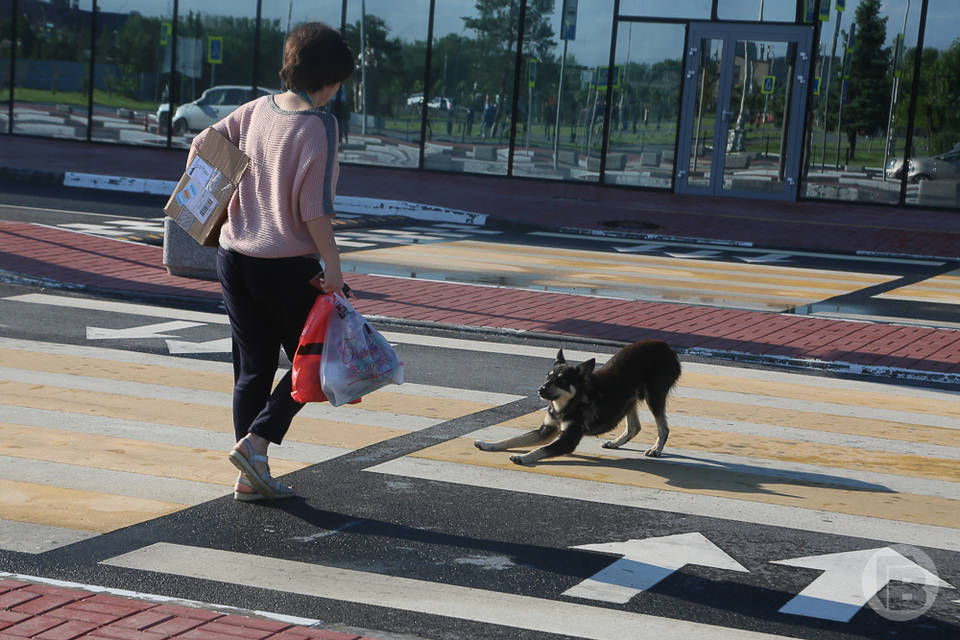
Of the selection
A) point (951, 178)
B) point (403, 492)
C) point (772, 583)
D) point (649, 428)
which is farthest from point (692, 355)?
point (951, 178)

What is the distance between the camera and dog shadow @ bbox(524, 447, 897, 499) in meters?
6.16

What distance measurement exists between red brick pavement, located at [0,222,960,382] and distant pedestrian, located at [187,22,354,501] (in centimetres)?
496

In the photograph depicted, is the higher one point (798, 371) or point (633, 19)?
point (633, 19)

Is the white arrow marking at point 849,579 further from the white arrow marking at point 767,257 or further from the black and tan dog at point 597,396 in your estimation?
the white arrow marking at point 767,257

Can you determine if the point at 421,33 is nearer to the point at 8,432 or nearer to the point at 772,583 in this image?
the point at 8,432

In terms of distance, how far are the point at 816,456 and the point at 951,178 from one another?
1694cm

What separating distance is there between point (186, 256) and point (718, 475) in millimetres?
6951

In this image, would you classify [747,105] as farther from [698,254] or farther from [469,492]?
[469,492]

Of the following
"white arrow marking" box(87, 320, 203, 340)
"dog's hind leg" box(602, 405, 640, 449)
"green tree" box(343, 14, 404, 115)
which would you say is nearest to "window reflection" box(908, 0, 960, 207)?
"green tree" box(343, 14, 404, 115)

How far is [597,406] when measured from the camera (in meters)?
6.36

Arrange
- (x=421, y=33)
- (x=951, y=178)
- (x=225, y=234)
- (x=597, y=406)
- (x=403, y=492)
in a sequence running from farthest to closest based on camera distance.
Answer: (x=421, y=33)
(x=951, y=178)
(x=597, y=406)
(x=403, y=492)
(x=225, y=234)

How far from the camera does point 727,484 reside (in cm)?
620

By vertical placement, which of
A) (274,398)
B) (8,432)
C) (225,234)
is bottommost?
(8,432)

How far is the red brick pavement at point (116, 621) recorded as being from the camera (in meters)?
3.97
